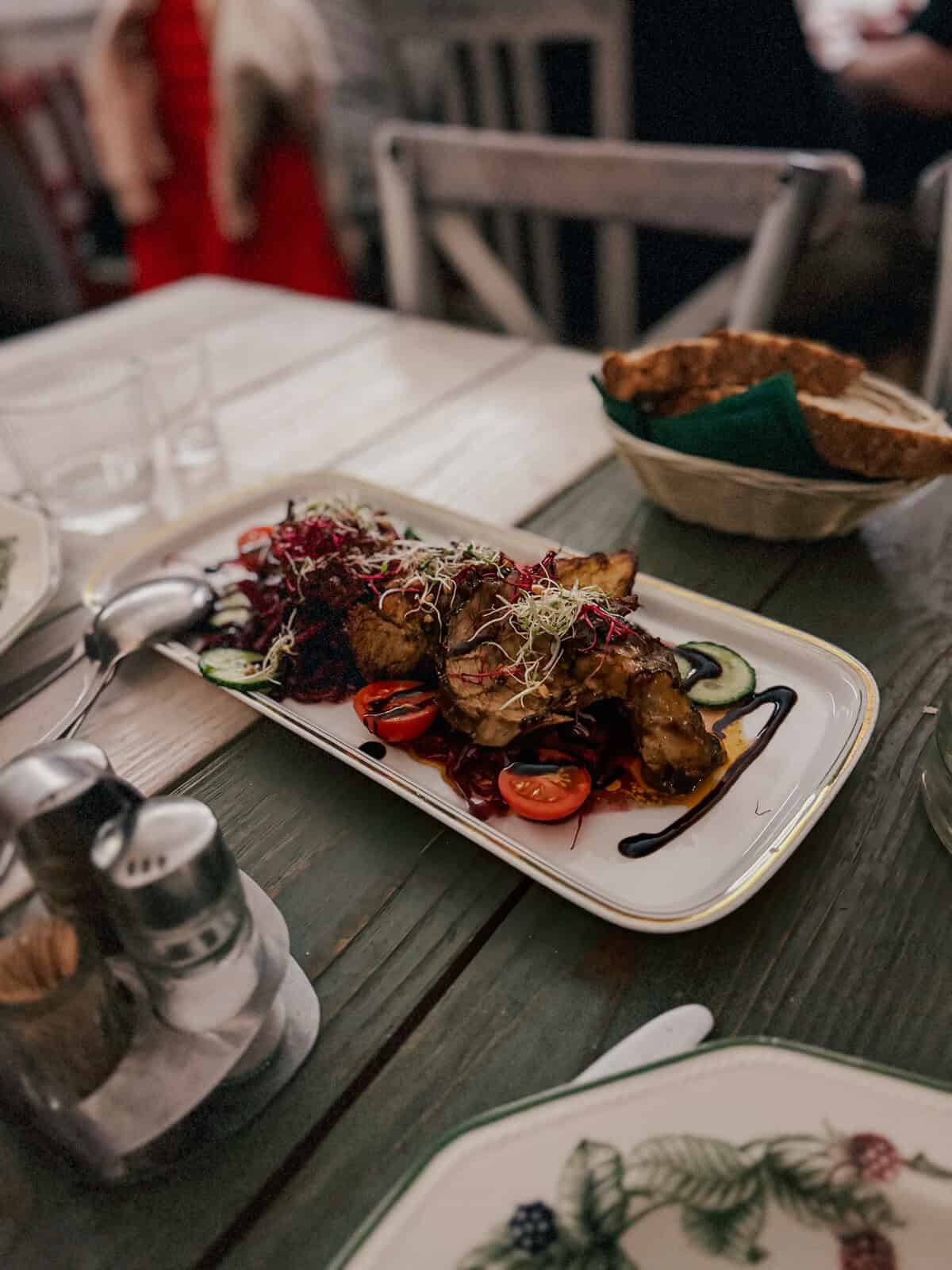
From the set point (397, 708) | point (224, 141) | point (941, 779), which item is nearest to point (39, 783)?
point (397, 708)

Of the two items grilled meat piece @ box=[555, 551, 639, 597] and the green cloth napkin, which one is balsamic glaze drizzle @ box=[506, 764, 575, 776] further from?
the green cloth napkin

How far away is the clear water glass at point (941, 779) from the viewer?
94 cm

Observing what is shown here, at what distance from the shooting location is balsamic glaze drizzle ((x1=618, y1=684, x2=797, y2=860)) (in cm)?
94

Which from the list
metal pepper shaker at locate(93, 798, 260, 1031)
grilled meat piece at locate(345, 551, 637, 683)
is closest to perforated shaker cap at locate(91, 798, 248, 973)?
metal pepper shaker at locate(93, 798, 260, 1031)

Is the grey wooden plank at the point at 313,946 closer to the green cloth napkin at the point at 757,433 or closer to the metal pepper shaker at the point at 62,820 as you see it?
the metal pepper shaker at the point at 62,820


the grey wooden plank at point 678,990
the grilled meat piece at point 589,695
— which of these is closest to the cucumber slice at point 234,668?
the grilled meat piece at point 589,695

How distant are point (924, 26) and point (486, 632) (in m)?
3.50

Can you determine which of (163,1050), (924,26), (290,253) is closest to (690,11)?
(924,26)

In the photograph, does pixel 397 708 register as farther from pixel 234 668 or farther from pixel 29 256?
pixel 29 256

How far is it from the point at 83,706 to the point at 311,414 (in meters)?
1.09

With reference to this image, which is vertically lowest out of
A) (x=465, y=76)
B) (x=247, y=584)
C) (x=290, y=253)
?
(x=290, y=253)

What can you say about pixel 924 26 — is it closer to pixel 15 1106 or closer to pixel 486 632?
pixel 486 632

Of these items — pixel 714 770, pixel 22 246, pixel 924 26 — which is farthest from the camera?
pixel 22 246

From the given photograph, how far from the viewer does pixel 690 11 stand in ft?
12.0
